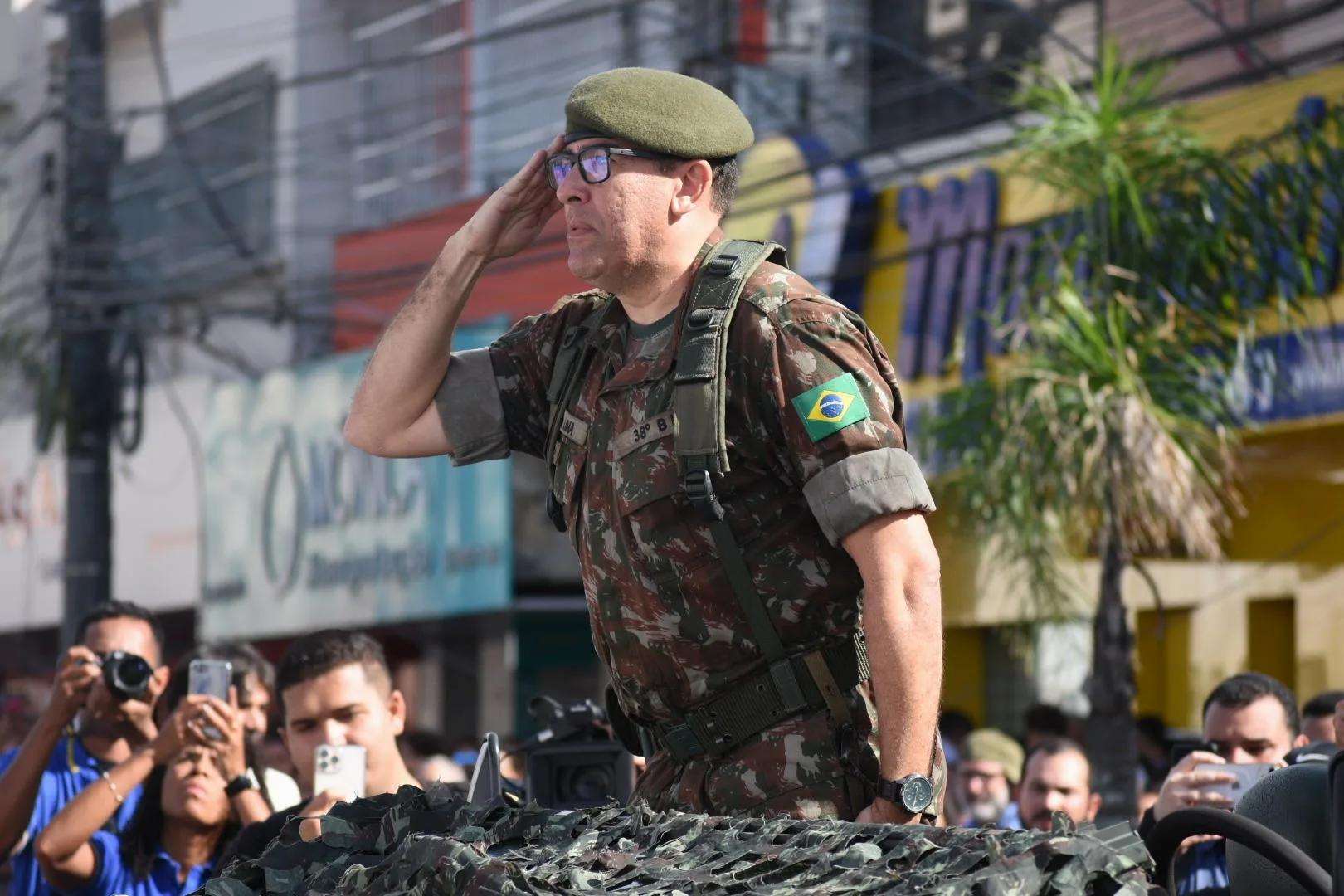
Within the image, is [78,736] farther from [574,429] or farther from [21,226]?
[21,226]

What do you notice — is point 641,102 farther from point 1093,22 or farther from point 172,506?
point 172,506

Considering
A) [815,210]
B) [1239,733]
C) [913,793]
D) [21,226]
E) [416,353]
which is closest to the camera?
[913,793]

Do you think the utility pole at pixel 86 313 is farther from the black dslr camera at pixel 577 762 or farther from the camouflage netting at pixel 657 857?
the camouflage netting at pixel 657 857

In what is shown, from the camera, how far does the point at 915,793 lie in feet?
9.48

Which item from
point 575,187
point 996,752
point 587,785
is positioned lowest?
Answer: point 996,752

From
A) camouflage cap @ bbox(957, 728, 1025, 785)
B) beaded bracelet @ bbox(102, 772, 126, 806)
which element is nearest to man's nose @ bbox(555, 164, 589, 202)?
beaded bracelet @ bbox(102, 772, 126, 806)

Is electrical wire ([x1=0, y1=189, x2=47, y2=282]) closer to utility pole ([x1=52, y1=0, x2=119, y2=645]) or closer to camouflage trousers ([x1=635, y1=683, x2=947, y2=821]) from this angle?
utility pole ([x1=52, y1=0, x2=119, y2=645])

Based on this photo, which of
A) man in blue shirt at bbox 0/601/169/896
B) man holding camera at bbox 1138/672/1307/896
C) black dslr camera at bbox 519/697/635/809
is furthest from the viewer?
man in blue shirt at bbox 0/601/169/896

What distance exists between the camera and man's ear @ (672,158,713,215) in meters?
3.25

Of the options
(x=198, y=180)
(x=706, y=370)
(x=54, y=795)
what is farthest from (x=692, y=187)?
(x=198, y=180)

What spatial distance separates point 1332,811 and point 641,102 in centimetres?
153

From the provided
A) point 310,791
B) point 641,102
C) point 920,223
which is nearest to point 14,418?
point 920,223

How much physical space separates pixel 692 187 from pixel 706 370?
14.0 inches

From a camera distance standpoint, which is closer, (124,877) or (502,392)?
(502,392)
